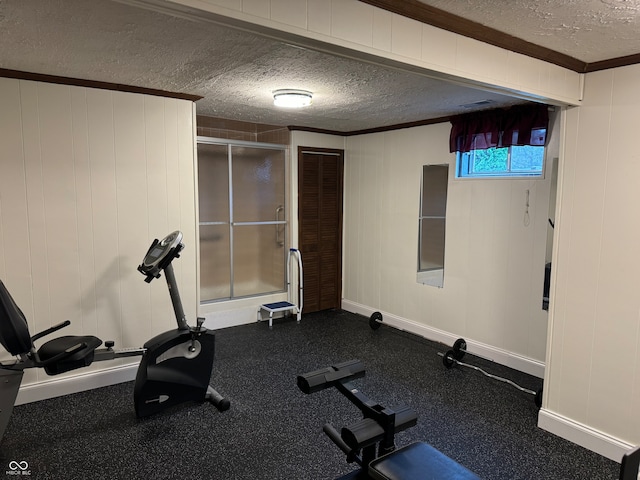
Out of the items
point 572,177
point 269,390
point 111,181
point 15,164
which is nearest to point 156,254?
point 111,181

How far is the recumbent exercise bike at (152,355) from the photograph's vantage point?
2.36m

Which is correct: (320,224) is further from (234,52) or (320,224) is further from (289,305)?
(234,52)

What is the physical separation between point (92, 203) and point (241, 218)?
6.18 ft

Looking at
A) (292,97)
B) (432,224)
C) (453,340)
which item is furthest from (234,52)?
(453,340)

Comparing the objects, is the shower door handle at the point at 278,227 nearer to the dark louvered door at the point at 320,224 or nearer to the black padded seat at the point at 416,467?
the dark louvered door at the point at 320,224

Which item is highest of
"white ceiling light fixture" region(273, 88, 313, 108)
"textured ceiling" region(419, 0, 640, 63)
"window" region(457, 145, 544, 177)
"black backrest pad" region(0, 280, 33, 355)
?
"textured ceiling" region(419, 0, 640, 63)

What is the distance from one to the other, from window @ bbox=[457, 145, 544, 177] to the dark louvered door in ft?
5.76

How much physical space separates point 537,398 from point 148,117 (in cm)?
356

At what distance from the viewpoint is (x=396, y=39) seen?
5.63ft

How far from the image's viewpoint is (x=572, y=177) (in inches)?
102

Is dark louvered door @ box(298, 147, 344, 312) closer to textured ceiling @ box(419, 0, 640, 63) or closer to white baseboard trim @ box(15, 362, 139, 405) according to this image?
white baseboard trim @ box(15, 362, 139, 405)

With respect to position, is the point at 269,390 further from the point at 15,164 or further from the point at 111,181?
the point at 15,164

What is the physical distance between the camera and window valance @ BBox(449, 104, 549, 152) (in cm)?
338

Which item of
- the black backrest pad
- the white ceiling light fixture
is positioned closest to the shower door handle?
the white ceiling light fixture
